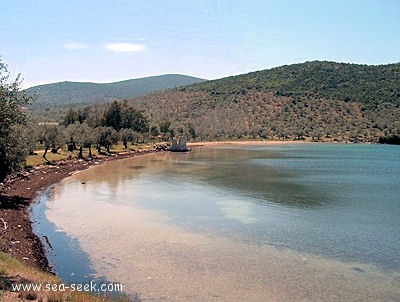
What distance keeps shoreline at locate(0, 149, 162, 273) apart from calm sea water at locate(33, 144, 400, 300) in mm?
1081

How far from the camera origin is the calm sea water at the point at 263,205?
88.5 ft

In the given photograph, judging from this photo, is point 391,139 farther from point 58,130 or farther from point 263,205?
point 263,205

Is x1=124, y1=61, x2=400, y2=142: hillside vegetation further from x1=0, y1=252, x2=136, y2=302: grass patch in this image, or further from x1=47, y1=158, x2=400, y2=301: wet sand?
x1=0, y1=252, x2=136, y2=302: grass patch

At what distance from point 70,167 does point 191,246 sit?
47391 millimetres

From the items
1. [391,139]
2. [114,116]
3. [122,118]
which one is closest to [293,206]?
[114,116]

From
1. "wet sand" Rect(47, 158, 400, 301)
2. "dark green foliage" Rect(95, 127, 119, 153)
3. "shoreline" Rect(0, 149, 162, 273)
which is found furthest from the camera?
"dark green foliage" Rect(95, 127, 119, 153)

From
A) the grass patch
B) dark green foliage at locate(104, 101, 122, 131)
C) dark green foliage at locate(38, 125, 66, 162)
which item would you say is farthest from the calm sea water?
dark green foliage at locate(104, 101, 122, 131)

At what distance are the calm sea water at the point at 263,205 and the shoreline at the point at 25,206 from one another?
3.55ft

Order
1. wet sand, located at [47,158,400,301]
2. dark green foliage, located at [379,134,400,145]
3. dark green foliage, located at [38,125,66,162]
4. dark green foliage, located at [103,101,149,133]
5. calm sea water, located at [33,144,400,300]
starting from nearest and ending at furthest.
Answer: wet sand, located at [47,158,400,301] < calm sea water, located at [33,144,400,300] < dark green foliage, located at [38,125,66,162] < dark green foliage, located at [103,101,149,133] < dark green foliage, located at [379,134,400,145]

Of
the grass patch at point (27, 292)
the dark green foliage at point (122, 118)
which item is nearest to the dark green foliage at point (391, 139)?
the dark green foliage at point (122, 118)

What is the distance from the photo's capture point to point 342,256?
25016 millimetres

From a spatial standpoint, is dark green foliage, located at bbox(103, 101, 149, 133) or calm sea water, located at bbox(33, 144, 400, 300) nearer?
calm sea water, located at bbox(33, 144, 400, 300)

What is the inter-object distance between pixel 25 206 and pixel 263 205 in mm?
21207

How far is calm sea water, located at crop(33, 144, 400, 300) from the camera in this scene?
2698 centimetres
